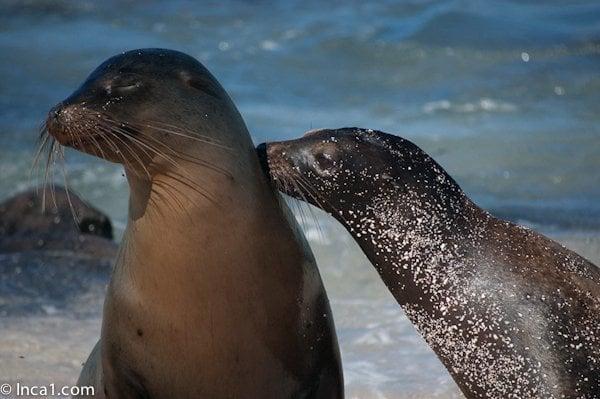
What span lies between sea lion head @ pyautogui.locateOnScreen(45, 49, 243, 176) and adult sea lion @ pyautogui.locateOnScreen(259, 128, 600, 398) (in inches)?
14.1

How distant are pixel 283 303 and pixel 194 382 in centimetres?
45

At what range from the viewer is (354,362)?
299 inches

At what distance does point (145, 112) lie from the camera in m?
5.10

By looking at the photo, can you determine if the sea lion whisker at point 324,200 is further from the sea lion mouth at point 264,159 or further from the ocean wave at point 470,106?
the ocean wave at point 470,106

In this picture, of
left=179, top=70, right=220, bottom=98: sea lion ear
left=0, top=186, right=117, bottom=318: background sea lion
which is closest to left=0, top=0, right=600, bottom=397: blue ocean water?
left=0, top=186, right=117, bottom=318: background sea lion

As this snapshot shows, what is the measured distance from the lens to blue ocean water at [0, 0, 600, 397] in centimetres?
1338

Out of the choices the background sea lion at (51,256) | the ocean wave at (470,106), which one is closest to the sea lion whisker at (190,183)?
the background sea lion at (51,256)

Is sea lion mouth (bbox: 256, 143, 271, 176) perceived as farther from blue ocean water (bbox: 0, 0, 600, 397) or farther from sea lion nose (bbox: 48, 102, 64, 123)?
blue ocean water (bbox: 0, 0, 600, 397)

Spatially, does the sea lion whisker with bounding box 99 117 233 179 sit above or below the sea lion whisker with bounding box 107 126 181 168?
above

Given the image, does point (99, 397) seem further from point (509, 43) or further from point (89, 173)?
point (509, 43)

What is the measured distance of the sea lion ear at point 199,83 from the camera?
5324 millimetres

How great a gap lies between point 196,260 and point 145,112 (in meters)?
0.58

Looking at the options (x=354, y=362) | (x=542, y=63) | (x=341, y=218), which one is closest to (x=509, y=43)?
(x=542, y=63)

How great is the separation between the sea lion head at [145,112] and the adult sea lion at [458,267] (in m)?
0.36
